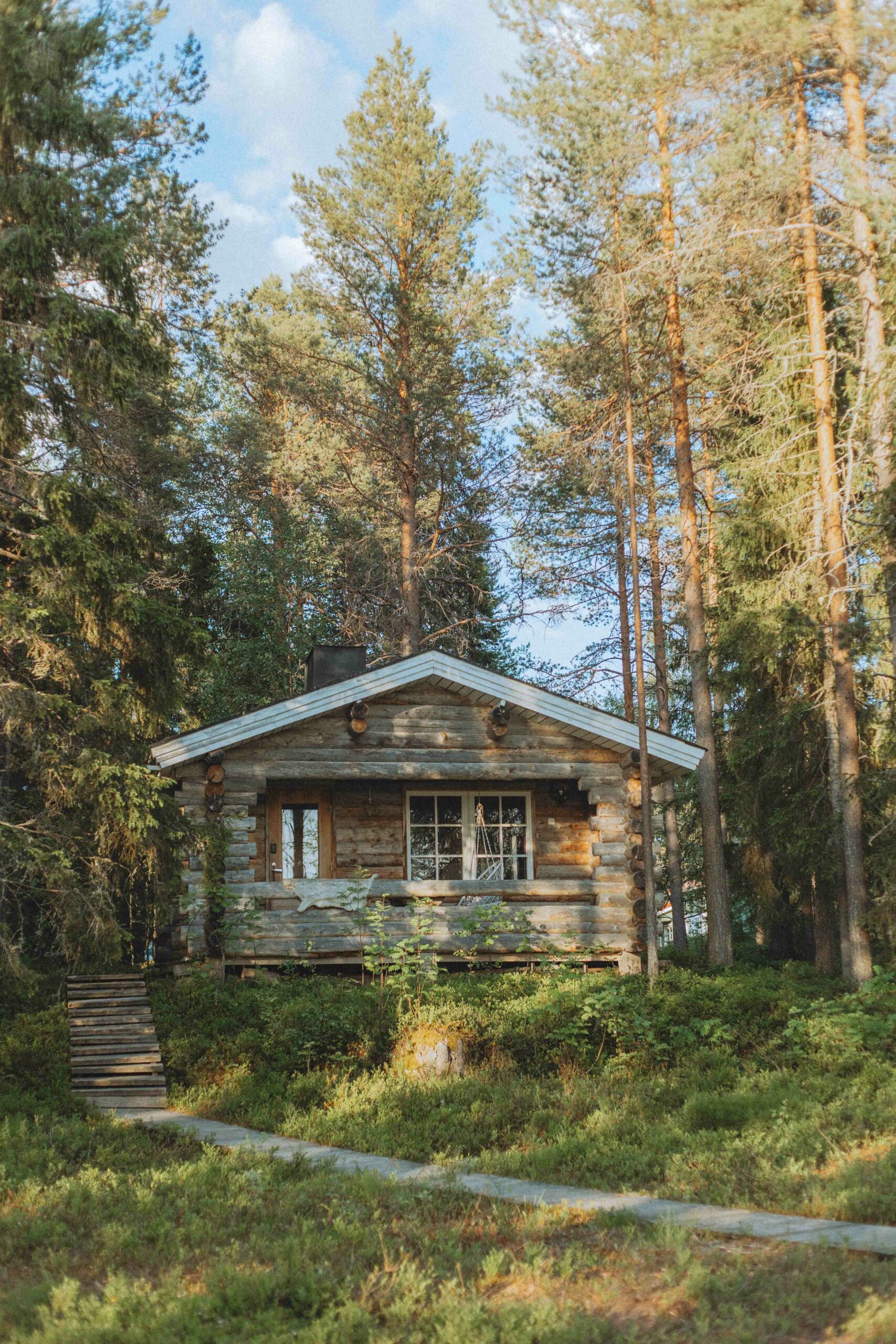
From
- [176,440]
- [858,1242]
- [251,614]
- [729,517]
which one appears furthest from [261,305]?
[858,1242]

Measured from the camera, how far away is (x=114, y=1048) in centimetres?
1228

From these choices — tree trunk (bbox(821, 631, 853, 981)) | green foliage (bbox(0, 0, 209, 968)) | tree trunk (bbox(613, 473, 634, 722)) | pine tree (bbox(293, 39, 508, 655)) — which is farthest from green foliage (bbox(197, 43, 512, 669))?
green foliage (bbox(0, 0, 209, 968))

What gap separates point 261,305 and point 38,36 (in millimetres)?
A: 21975

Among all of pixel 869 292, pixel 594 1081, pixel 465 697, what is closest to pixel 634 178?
pixel 869 292

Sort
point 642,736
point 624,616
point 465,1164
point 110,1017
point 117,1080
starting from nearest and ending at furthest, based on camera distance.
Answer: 1. point 465,1164
2. point 117,1080
3. point 110,1017
4. point 642,736
5. point 624,616

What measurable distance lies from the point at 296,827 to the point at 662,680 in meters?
10.8

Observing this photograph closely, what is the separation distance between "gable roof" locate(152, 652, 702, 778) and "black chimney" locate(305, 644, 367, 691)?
2.22 metres

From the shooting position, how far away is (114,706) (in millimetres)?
12609

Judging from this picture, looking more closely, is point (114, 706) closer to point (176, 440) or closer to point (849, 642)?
point (849, 642)

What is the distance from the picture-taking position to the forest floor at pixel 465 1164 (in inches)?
225

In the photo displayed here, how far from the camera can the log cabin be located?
1631cm

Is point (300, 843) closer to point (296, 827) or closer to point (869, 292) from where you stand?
point (296, 827)

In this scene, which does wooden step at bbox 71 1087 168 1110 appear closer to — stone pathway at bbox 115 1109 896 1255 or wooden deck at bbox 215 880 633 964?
stone pathway at bbox 115 1109 896 1255

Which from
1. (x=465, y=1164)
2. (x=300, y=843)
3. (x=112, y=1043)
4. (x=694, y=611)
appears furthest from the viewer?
(x=694, y=611)
